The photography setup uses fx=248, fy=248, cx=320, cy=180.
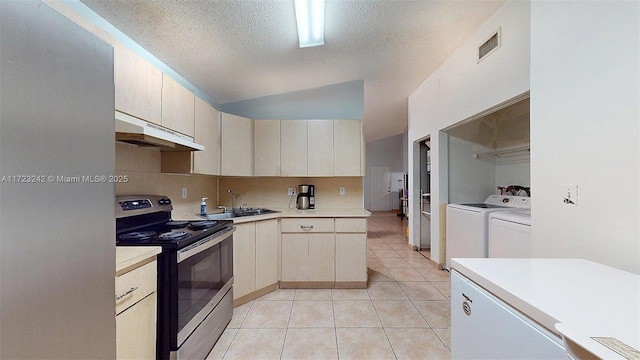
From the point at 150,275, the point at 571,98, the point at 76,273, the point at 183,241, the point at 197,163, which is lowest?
the point at 150,275

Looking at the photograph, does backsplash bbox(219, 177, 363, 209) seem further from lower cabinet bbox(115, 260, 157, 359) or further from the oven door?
lower cabinet bbox(115, 260, 157, 359)

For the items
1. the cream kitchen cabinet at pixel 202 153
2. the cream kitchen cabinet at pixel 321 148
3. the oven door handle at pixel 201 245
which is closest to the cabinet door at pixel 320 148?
the cream kitchen cabinet at pixel 321 148

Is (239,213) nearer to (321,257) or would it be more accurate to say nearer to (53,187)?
(321,257)

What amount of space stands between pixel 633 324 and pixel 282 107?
344cm

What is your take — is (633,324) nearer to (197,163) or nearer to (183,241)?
(183,241)

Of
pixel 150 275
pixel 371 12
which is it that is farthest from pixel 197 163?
pixel 371 12

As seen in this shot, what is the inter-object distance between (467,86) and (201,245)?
2984 mm

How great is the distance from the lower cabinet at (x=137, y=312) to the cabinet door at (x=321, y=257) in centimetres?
164

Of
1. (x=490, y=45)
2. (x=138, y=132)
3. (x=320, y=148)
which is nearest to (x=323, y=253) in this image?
(x=320, y=148)

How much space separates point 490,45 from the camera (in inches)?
92.1

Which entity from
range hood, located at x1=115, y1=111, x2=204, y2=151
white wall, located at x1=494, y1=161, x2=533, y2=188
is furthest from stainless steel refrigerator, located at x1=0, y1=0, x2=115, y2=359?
white wall, located at x1=494, y1=161, x2=533, y2=188

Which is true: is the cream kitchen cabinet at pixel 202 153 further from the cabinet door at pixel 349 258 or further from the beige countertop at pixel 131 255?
the cabinet door at pixel 349 258

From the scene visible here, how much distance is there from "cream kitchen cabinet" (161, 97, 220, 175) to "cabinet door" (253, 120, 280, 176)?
21.7 inches

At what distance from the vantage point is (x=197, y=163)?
2.22 m
